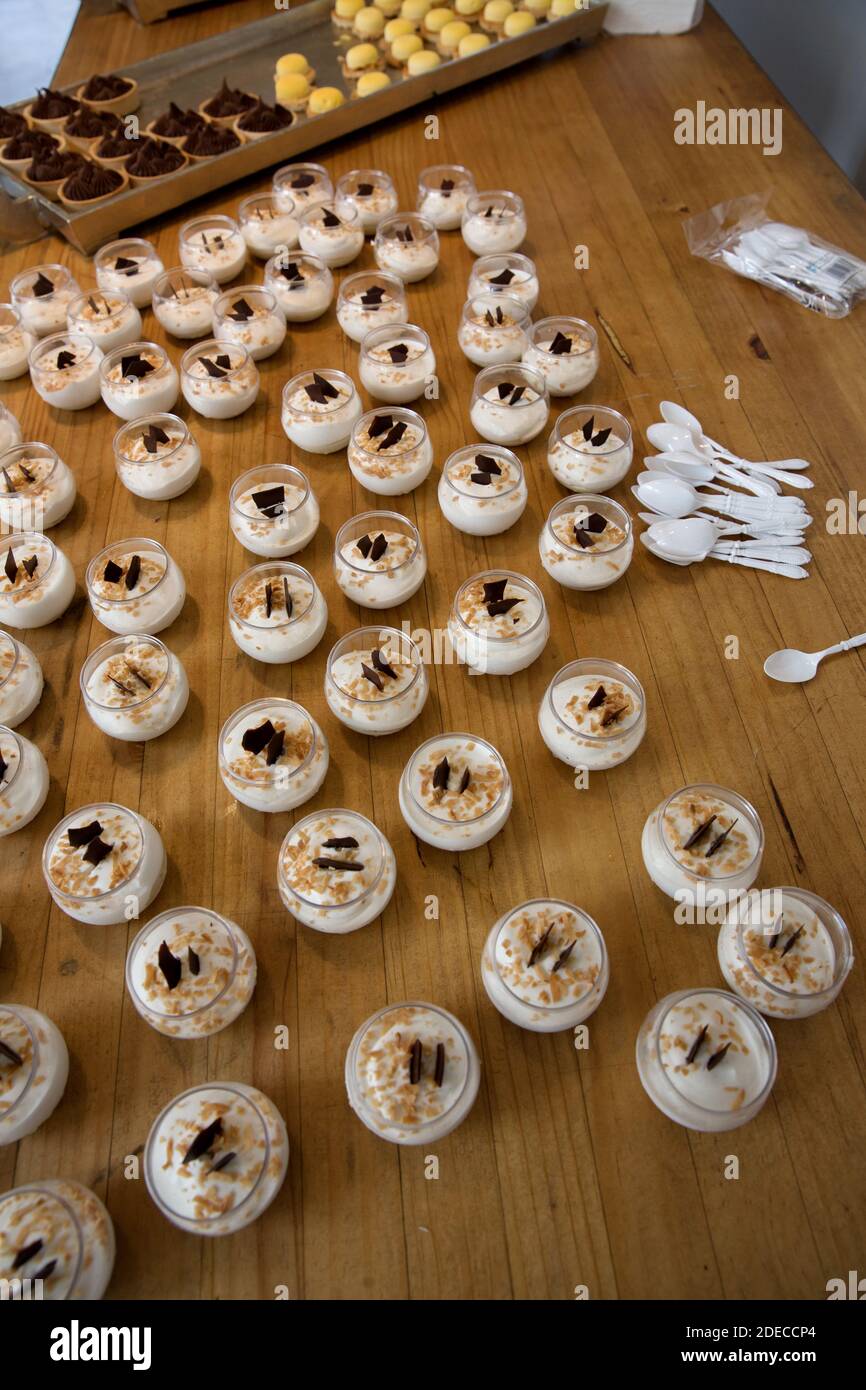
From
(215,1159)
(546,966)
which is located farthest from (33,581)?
(546,966)

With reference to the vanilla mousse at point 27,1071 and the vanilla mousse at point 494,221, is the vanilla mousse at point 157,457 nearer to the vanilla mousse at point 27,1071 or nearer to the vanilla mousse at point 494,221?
the vanilla mousse at point 494,221

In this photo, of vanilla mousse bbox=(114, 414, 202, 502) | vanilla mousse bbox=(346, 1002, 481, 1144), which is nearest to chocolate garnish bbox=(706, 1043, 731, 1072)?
vanilla mousse bbox=(346, 1002, 481, 1144)

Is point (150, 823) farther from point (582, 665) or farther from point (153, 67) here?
point (153, 67)

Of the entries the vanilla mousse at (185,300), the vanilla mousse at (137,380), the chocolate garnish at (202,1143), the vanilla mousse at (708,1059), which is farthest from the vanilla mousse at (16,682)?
the vanilla mousse at (708,1059)

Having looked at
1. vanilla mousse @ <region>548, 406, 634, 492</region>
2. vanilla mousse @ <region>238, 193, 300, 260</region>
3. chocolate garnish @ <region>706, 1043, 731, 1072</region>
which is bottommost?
chocolate garnish @ <region>706, 1043, 731, 1072</region>

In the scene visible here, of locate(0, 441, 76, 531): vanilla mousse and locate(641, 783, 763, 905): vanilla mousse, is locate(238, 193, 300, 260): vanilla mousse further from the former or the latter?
locate(641, 783, 763, 905): vanilla mousse

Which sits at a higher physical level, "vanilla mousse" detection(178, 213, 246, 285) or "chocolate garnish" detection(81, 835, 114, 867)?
"vanilla mousse" detection(178, 213, 246, 285)
